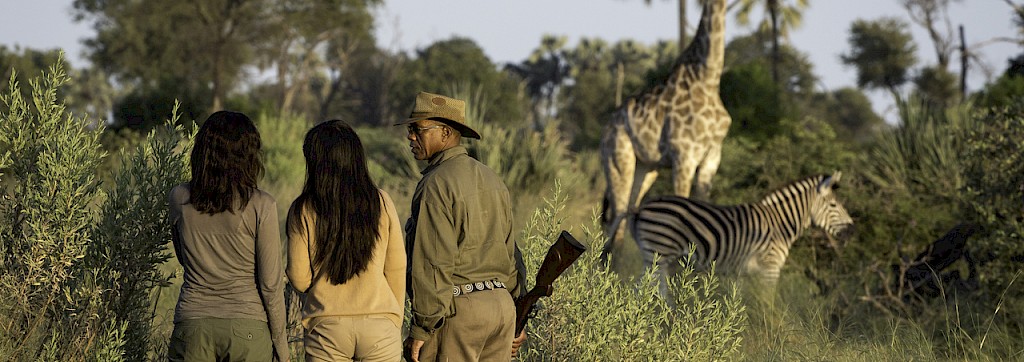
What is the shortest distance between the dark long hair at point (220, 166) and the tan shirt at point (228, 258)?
45 millimetres

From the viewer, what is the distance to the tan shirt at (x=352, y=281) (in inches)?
160

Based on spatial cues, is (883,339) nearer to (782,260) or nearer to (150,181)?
(782,260)

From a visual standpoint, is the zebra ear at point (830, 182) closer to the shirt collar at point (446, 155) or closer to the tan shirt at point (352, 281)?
the shirt collar at point (446, 155)

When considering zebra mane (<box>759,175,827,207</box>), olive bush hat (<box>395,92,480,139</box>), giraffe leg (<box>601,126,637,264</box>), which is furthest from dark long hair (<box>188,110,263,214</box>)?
giraffe leg (<box>601,126,637,264</box>)

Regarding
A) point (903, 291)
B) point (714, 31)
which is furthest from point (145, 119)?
point (903, 291)

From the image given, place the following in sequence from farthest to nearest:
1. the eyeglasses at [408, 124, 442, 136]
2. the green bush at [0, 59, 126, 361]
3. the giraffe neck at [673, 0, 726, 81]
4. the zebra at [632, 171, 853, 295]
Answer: the giraffe neck at [673, 0, 726, 81] < the zebra at [632, 171, 853, 295] < the green bush at [0, 59, 126, 361] < the eyeglasses at [408, 124, 442, 136]

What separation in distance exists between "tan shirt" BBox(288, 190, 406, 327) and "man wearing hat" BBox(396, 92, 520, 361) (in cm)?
9

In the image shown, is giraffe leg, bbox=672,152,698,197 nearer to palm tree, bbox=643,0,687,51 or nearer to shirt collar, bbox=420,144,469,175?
shirt collar, bbox=420,144,469,175

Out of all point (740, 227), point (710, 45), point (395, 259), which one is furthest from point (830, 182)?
point (395, 259)

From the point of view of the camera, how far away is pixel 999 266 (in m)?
8.20

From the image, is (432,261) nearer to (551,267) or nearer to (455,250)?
(455,250)

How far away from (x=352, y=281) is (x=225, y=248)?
1.53 ft

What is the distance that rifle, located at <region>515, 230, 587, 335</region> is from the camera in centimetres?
445

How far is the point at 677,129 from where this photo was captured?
39.6ft
